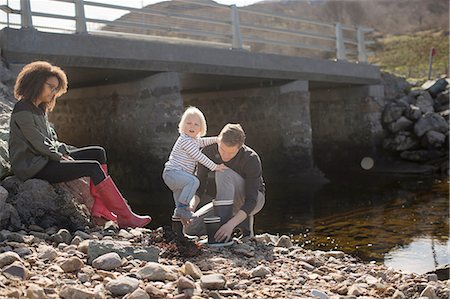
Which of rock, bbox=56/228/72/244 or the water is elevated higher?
rock, bbox=56/228/72/244

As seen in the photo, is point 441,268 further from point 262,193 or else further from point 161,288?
point 161,288

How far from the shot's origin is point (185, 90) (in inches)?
600

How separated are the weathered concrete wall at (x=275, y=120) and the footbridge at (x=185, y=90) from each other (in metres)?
0.02

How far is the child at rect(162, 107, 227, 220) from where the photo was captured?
16.3ft

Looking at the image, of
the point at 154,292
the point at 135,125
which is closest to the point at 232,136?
the point at 154,292

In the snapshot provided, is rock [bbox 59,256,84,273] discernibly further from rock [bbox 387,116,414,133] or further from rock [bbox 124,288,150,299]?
rock [bbox 387,116,414,133]

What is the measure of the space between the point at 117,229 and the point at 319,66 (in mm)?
10122

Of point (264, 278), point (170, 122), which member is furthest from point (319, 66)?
point (264, 278)

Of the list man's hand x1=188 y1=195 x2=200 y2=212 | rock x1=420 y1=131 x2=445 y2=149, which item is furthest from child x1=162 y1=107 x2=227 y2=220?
rock x1=420 y1=131 x2=445 y2=149

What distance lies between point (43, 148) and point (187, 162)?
1.21 meters

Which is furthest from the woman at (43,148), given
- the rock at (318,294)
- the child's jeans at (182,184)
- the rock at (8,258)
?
the rock at (318,294)

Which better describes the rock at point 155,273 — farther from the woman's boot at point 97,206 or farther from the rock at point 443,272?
the rock at point 443,272

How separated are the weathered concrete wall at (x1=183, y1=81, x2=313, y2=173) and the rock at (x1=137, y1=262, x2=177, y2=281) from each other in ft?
34.5

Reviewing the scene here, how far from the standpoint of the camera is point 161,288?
3387mm
